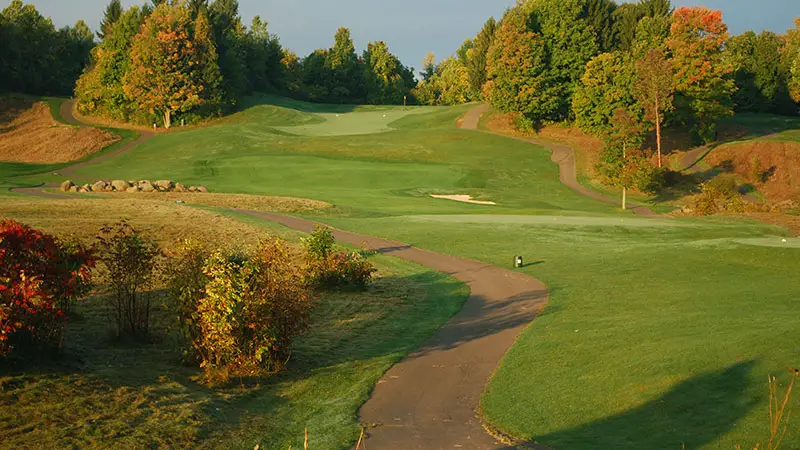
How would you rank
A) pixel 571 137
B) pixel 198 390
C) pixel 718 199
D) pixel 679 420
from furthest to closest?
pixel 571 137, pixel 718 199, pixel 198 390, pixel 679 420

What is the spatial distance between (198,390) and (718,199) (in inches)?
1968

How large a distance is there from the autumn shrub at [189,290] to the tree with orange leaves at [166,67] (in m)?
83.2

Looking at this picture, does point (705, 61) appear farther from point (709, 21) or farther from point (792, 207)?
point (792, 207)

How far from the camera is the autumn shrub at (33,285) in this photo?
1342 cm

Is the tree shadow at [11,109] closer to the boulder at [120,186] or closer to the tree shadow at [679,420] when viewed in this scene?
the boulder at [120,186]

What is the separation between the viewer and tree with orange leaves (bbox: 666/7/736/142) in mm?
76625

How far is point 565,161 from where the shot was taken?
79375mm

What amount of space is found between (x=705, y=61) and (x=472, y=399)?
240 ft

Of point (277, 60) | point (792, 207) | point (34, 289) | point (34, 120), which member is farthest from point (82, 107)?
point (34, 289)

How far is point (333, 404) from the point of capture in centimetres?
1428

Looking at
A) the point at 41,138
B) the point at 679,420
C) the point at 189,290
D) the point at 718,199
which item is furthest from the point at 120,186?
the point at 679,420

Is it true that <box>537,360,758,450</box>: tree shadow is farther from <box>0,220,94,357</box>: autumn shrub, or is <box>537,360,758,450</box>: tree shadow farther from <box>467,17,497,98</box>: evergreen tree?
<box>467,17,497,98</box>: evergreen tree

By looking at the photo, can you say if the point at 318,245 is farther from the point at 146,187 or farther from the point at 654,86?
the point at 654,86

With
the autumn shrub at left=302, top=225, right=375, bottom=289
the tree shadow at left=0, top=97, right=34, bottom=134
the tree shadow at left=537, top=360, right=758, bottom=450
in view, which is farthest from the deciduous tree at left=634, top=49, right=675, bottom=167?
the tree shadow at left=0, top=97, right=34, bottom=134
